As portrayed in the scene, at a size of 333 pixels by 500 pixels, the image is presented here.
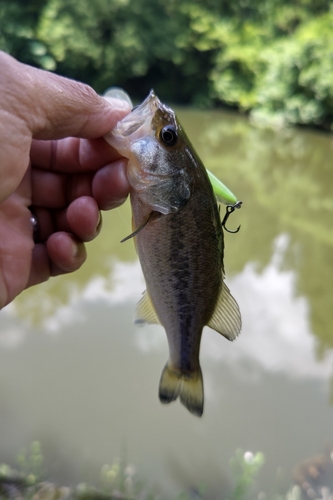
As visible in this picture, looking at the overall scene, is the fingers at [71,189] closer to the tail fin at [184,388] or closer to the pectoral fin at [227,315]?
the pectoral fin at [227,315]

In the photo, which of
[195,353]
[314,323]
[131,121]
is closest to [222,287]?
[195,353]

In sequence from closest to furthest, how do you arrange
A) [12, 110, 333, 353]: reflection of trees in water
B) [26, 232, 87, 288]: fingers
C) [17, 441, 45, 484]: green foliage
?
[26, 232, 87, 288]: fingers, [17, 441, 45, 484]: green foliage, [12, 110, 333, 353]: reflection of trees in water

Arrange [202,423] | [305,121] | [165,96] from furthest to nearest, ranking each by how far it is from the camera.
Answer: [165,96] → [305,121] → [202,423]

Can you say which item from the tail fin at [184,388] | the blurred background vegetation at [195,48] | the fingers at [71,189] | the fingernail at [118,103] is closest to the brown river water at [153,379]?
the fingers at [71,189]

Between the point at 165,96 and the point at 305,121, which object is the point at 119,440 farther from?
the point at 165,96

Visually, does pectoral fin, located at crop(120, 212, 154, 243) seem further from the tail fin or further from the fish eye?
the tail fin

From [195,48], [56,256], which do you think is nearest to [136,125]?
[56,256]

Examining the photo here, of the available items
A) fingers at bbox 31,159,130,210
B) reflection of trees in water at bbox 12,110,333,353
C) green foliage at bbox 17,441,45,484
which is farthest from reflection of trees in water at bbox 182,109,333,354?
fingers at bbox 31,159,130,210

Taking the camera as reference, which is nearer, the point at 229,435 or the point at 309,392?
the point at 229,435
